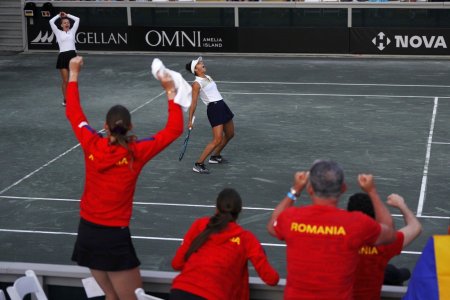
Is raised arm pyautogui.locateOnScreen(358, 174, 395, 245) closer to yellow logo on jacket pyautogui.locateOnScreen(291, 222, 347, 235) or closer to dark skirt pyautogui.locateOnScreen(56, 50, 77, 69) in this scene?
yellow logo on jacket pyautogui.locateOnScreen(291, 222, 347, 235)

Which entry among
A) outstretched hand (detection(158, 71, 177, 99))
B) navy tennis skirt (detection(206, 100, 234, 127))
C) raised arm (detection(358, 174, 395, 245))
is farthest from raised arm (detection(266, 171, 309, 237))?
navy tennis skirt (detection(206, 100, 234, 127))

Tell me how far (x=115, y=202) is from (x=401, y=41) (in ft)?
65.4

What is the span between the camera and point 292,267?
5680 millimetres

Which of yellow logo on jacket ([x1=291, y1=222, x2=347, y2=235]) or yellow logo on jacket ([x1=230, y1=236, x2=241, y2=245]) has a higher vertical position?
yellow logo on jacket ([x1=291, y1=222, x2=347, y2=235])

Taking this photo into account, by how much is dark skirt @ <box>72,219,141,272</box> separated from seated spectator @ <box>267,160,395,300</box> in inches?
59.2

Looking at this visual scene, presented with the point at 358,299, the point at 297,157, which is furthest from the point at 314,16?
the point at 358,299

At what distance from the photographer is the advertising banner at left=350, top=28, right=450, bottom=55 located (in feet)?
82.9

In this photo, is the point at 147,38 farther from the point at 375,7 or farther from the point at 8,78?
the point at 375,7

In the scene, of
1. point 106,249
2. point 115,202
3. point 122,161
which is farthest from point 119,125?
point 106,249

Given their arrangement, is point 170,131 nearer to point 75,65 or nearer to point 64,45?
point 75,65

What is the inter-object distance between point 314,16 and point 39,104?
9141 millimetres

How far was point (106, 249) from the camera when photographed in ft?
21.8

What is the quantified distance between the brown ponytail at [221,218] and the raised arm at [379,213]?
0.90 meters

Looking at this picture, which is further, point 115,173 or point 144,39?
point 144,39
